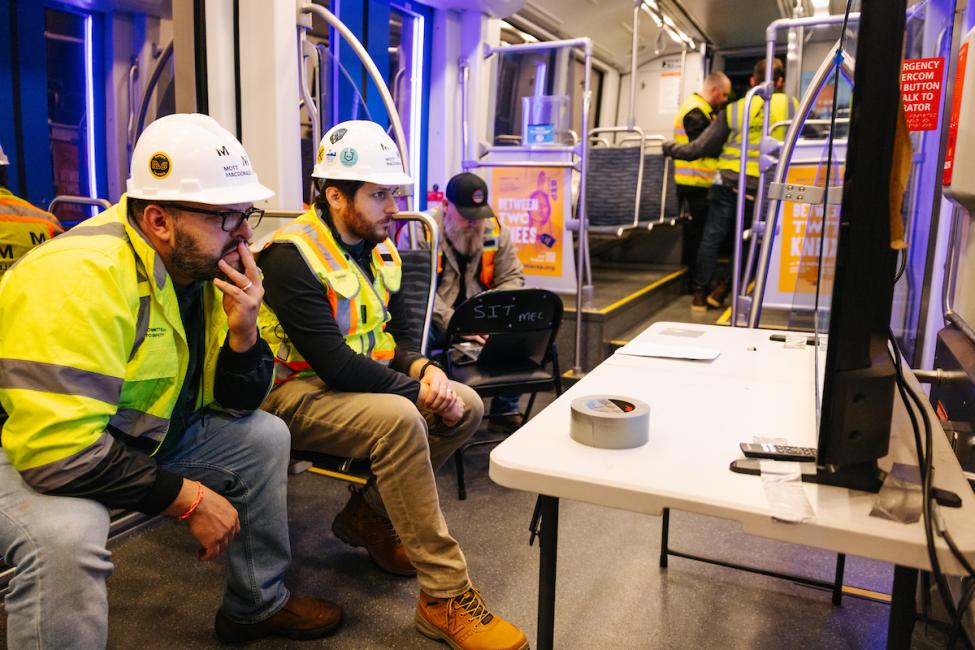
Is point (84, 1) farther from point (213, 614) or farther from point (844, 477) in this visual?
point (844, 477)

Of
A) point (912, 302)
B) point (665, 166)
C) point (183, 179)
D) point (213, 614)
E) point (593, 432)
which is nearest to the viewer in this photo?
point (593, 432)

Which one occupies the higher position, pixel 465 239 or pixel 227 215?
pixel 227 215

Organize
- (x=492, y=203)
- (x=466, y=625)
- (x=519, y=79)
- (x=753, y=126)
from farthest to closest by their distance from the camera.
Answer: (x=519, y=79) < (x=753, y=126) < (x=492, y=203) < (x=466, y=625)

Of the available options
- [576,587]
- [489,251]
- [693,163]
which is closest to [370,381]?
[576,587]

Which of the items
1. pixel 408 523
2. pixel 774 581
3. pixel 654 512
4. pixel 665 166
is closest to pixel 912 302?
pixel 774 581

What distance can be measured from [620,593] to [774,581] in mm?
518

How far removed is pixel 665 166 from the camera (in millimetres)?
6746

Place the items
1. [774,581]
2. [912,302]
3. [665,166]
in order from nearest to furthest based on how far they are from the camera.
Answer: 1. [774,581]
2. [912,302]
3. [665,166]

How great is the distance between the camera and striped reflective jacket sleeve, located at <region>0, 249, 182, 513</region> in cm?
137

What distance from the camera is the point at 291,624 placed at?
2004mm

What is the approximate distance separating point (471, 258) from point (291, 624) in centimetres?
201

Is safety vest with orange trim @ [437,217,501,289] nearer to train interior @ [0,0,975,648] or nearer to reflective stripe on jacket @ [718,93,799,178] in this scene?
train interior @ [0,0,975,648]

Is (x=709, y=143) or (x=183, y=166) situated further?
(x=709, y=143)

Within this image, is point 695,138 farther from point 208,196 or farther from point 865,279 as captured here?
point 865,279
